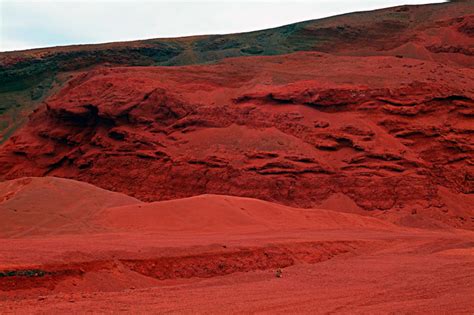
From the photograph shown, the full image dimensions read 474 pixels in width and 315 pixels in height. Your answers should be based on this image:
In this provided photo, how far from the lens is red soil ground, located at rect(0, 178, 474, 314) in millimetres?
8312

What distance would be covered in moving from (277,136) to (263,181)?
265 centimetres

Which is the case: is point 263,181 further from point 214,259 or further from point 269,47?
point 269,47

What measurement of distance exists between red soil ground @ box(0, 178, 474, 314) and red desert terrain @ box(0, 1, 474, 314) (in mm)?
51

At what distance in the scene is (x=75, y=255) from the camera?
10.6m

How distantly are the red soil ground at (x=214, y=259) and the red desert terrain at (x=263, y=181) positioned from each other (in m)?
0.05

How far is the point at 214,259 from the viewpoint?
12.2m

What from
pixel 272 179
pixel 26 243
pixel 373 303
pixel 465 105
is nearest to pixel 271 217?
pixel 272 179

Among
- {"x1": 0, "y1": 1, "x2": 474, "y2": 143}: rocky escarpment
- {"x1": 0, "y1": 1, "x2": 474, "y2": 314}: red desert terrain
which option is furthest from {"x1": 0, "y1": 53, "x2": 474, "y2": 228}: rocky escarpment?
{"x1": 0, "y1": 1, "x2": 474, "y2": 143}: rocky escarpment

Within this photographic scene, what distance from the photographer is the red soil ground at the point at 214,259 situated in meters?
8.31

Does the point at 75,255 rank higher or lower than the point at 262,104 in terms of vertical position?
lower

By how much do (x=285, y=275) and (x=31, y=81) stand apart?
41.1 metres

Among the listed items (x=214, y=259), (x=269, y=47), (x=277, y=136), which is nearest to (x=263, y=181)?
(x=277, y=136)

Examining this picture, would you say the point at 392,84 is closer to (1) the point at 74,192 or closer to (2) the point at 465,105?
(2) the point at 465,105

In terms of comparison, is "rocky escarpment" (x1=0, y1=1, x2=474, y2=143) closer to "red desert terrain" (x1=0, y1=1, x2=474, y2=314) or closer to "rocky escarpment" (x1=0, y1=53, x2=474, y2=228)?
"red desert terrain" (x1=0, y1=1, x2=474, y2=314)
